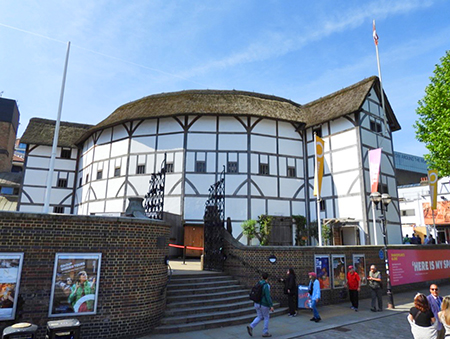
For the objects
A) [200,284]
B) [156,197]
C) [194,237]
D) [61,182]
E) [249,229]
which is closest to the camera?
[200,284]

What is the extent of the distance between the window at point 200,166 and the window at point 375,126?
1192 centimetres

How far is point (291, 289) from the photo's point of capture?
32.5 feet

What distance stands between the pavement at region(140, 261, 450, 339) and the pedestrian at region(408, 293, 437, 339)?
323cm

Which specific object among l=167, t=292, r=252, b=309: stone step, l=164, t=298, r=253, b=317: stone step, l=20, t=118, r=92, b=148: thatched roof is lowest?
l=164, t=298, r=253, b=317: stone step

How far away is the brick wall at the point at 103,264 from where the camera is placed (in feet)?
21.4

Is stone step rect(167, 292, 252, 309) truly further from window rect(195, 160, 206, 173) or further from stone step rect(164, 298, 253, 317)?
window rect(195, 160, 206, 173)

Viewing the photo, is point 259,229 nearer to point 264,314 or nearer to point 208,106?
point 208,106

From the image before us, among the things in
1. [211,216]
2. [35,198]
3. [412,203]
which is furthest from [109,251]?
[412,203]

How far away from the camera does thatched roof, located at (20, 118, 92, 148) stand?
89.1 ft

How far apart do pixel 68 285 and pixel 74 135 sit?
2524 centimetres

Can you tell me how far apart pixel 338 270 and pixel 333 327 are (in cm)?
385

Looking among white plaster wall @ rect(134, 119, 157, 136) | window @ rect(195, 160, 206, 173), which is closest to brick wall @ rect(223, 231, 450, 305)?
window @ rect(195, 160, 206, 173)

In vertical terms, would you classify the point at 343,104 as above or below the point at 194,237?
above

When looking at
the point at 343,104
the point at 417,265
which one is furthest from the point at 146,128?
the point at 417,265
